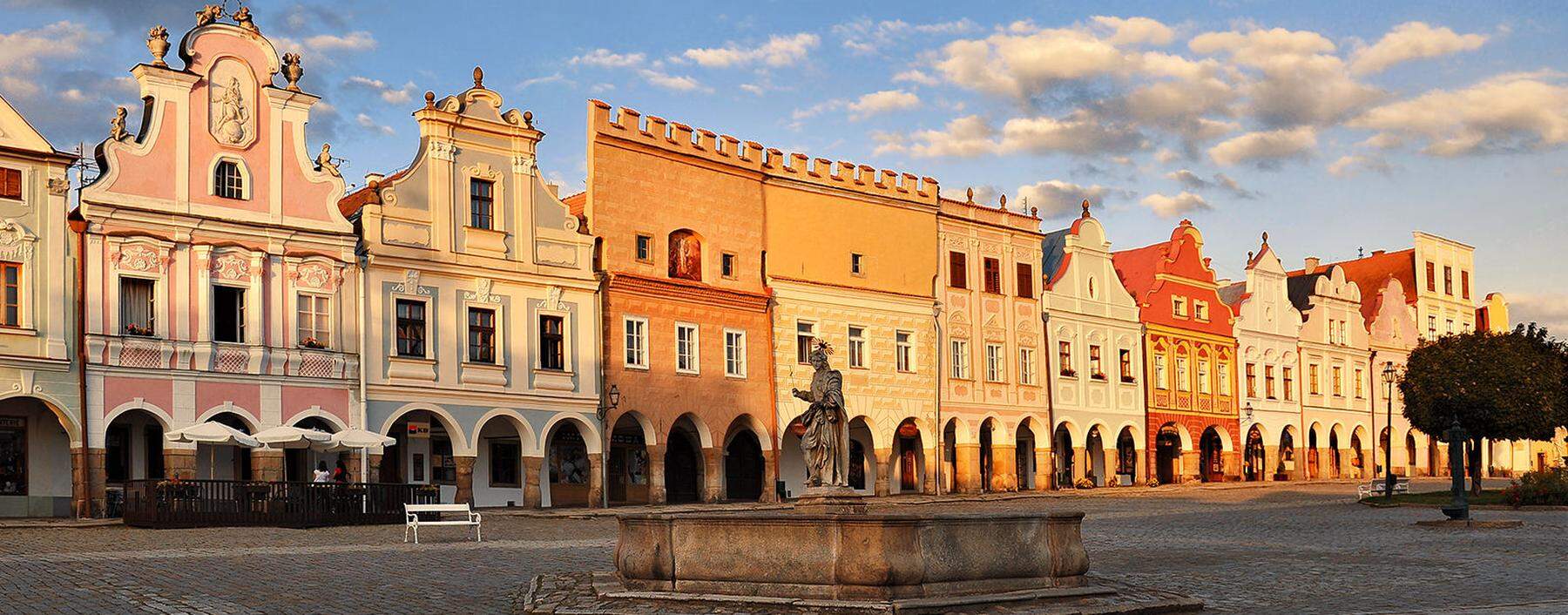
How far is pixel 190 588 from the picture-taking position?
1653 cm

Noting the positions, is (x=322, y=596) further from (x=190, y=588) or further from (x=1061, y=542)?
(x=1061, y=542)

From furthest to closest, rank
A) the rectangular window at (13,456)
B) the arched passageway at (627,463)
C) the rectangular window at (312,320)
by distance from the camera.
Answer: the arched passageway at (627,463) < the rectangular window at (312,320) < the rectangular window at (13,456)

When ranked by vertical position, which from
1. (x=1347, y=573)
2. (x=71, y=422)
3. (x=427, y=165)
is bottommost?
(x=1347, y=573)

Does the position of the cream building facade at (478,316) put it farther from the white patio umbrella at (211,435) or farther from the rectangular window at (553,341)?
the white patio umbrella at (211,435)

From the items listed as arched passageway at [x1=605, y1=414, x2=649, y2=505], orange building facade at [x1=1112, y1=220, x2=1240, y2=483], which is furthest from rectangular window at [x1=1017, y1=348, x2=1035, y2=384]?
arched passageway at [x1=605, y1=414, x2=649, y2=505]

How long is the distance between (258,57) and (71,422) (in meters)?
8.57

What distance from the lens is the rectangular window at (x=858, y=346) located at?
1827 inches

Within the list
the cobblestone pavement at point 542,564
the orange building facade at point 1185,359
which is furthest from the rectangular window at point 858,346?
the cobblestone pavement at point 542,564

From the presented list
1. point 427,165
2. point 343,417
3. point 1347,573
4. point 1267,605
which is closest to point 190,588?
point 1267,605

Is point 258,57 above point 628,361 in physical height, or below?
above

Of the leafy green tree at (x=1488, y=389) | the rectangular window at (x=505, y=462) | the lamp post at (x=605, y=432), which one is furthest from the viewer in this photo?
the leafy green tree at (x=1488, y=389)

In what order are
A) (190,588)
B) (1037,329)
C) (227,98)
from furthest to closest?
1. (1037,329)
2. (227,98)
3. (190,588)

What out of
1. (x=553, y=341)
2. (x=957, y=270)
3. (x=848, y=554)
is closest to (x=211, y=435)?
(x=553, y=341)

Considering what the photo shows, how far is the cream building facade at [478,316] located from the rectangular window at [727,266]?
4.37 meters
